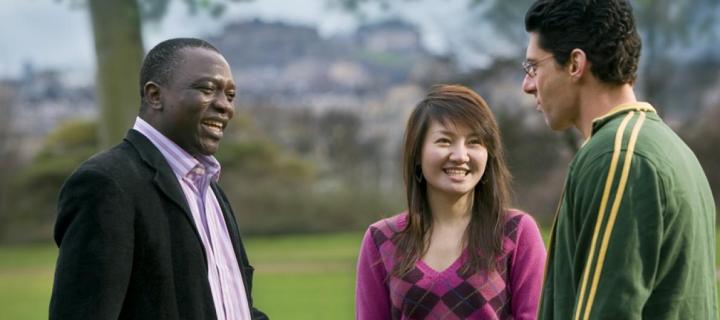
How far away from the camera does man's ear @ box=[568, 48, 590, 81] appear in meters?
2.94

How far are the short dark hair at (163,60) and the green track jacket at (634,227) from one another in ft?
4.40

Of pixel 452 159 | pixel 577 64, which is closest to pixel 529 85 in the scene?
pixel 577 64

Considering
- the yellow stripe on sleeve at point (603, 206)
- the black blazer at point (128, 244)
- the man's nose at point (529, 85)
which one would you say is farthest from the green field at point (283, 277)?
the yellow stripe on sleeve at point (603, 206)

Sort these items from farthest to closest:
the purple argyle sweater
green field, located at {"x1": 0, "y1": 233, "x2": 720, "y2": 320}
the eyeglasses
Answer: green field, located at {"x1": 0, "y1": 233, "x2": 720, "y2": 320}
the purple argyle sweater
the eyeglasses

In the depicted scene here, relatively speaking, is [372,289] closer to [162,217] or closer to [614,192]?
[162,217]

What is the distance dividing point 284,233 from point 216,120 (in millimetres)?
26441

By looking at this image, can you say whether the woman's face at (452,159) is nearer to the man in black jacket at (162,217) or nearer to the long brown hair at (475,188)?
the long brown hair at (475,188)

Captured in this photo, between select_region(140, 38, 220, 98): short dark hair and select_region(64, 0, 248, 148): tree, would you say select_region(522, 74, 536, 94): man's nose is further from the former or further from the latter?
select_region(64, 0, 248, 148): tree

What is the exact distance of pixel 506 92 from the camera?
27.8 metres

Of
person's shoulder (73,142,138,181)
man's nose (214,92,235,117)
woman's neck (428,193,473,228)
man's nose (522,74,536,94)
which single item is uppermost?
man's nose (522,74,536,94)

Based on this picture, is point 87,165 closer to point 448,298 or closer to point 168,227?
point 168,227

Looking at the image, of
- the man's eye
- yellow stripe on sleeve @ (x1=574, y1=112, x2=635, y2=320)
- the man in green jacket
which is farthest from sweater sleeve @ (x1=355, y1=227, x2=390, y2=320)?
yellow stripe on sleeve @ (x1=574, y1=112, x2=635, y2=320)

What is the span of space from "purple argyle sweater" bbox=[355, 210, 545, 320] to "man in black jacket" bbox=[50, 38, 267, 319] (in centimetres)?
42

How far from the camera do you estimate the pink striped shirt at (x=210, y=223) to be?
354 centimetres
